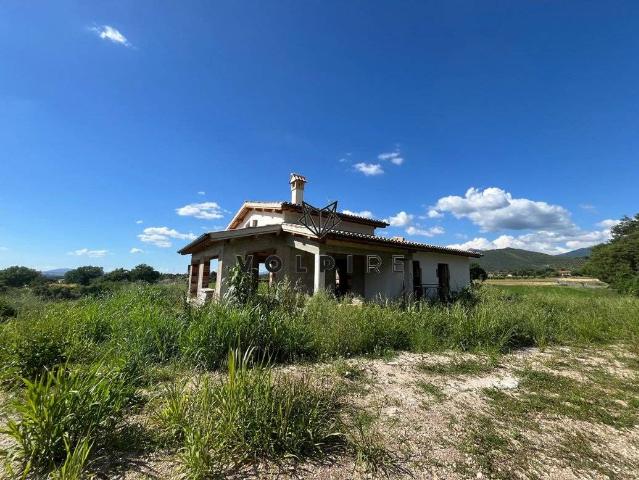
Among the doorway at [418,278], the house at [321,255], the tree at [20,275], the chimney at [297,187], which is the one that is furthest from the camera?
the tree at [20,275]

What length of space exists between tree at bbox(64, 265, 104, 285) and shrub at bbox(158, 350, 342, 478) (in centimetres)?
4212

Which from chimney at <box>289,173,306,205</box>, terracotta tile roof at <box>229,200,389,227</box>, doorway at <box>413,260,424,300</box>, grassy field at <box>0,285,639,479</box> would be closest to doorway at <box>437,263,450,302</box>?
doorway at <box>413,260,424,300</box>

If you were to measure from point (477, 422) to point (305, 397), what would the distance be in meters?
1.87

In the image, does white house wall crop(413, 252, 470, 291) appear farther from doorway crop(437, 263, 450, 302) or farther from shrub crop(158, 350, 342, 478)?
shrub crop(158, 350, 342, 478)

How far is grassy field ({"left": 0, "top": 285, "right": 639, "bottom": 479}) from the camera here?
239cm

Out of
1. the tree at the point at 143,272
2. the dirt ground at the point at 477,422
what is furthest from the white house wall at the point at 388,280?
the tree at the point at 143,272

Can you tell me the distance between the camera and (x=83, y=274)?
3888cm

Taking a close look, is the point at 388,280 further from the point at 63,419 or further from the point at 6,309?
the point at 6,309

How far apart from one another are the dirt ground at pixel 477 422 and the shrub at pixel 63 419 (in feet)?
1.00

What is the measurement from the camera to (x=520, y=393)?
13.2 feet

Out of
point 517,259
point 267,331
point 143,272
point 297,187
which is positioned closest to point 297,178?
point 297,187

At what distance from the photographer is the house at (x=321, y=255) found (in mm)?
9281

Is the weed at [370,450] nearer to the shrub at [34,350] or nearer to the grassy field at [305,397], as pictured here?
the grassy field at [305,397]

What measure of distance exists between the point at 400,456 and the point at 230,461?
4.63ft
